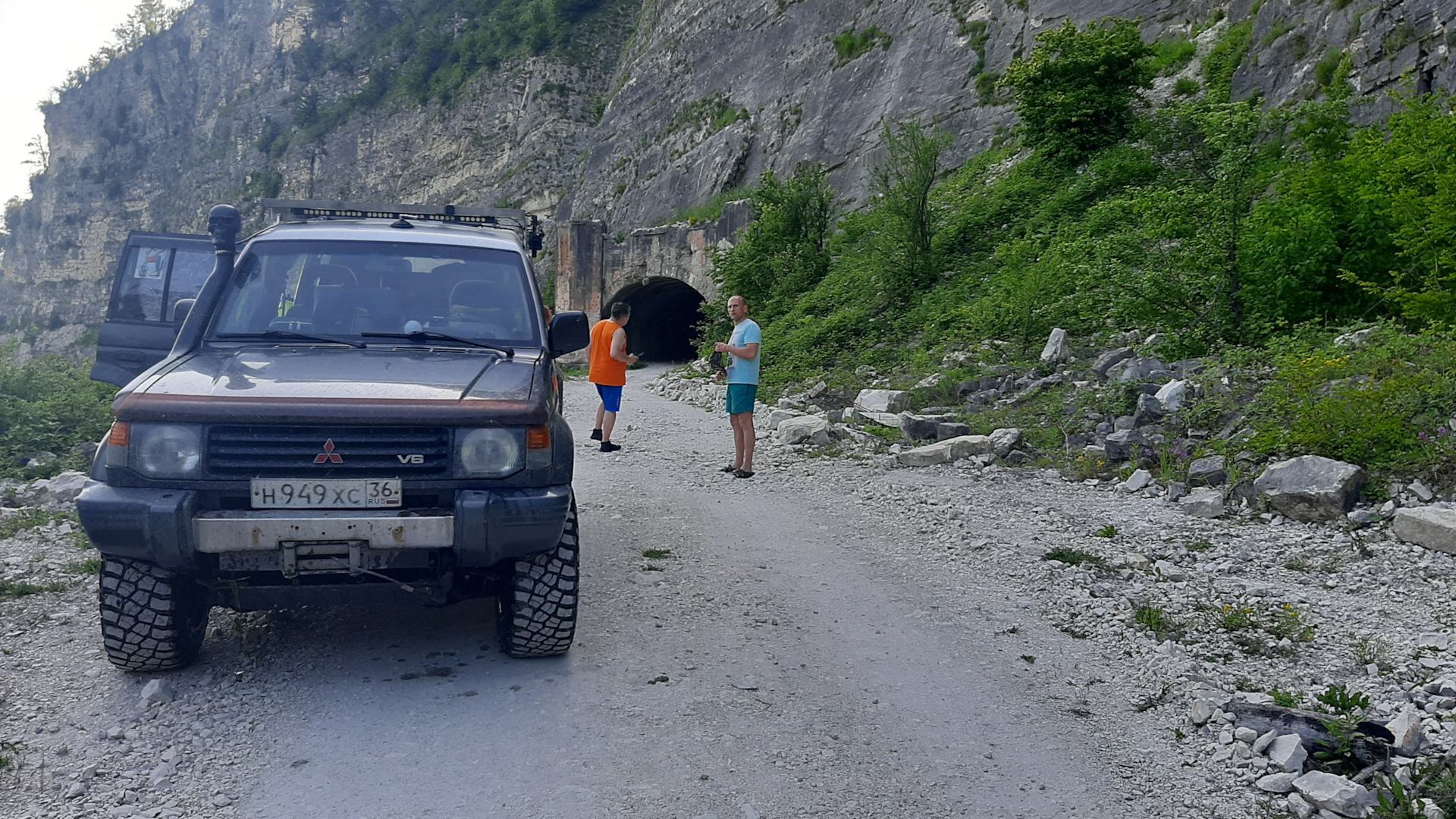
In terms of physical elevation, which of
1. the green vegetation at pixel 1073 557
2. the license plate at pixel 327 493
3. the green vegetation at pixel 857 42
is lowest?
the green vegetation at pixel 1073 557

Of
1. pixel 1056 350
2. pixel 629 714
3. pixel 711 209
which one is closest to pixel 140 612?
pixel 629 714

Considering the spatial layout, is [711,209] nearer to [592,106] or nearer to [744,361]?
[592,106]

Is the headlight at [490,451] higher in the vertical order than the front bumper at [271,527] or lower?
higher

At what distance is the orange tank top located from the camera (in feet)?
33.5

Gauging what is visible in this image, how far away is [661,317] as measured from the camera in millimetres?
32906

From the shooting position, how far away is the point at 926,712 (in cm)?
378

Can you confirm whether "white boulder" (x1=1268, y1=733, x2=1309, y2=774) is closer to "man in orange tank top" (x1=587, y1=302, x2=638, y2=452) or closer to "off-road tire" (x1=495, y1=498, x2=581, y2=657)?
"off-road tire" (x1=495, y1=498, x2=581, y2=657)

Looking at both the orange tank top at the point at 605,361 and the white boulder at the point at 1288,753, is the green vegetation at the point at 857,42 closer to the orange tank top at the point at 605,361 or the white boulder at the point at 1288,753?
the orange tank top at the point at 605,361

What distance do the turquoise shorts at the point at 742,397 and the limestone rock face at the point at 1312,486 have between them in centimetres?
427

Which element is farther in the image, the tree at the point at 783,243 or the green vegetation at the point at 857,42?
the green vegetation at the point at 857,42

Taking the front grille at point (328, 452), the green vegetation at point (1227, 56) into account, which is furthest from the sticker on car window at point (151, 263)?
the green vegetation at point (1227, 56)

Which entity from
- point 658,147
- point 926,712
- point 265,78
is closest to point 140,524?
point 926,712

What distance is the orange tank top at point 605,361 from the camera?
10.2m

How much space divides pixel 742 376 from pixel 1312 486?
4.68 m
